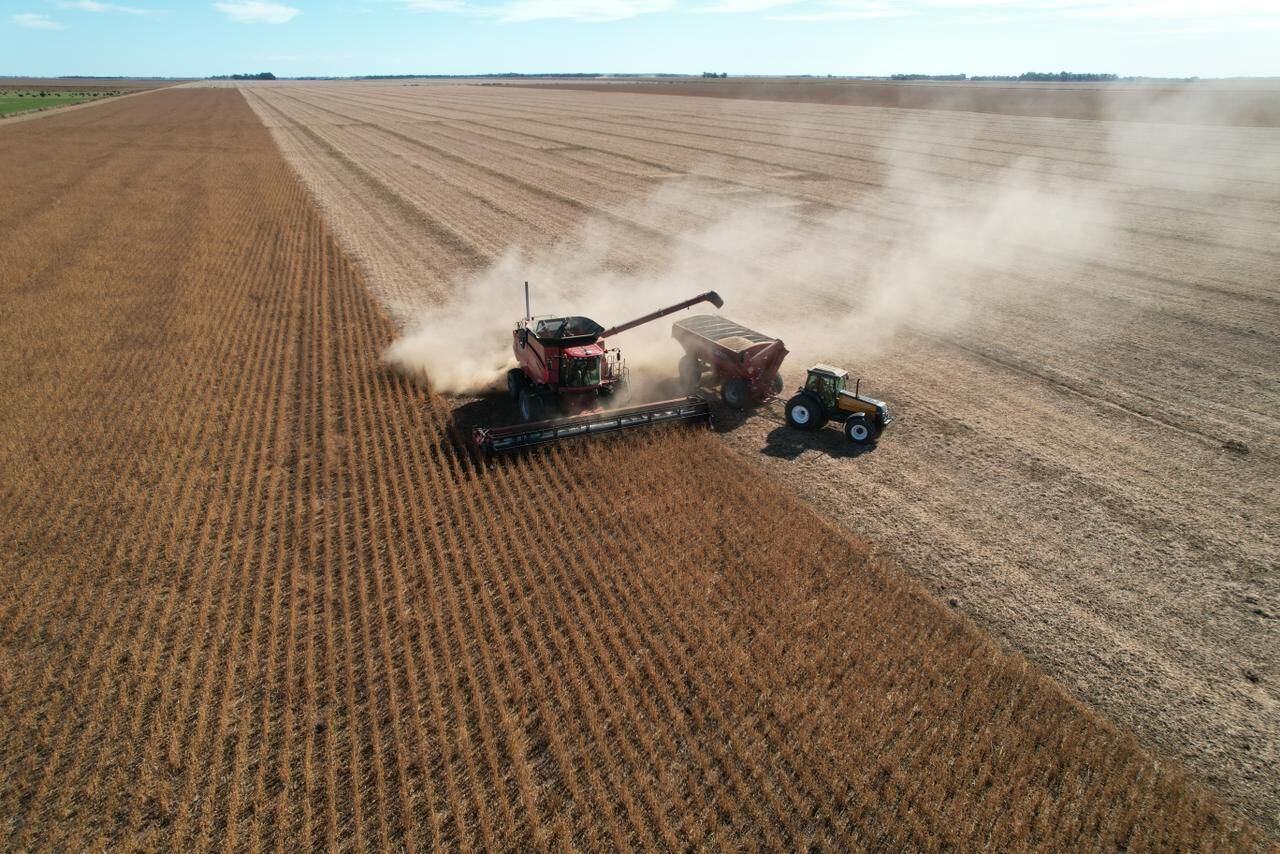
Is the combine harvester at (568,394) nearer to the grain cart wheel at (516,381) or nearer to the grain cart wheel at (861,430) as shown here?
the grain cart wheel at (516,381)

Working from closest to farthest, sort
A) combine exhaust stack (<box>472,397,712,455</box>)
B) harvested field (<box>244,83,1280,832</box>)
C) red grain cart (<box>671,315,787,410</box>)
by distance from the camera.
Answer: harvested field (<box>244,83,1280,832</box>) < combine exhaust stack (<box>472,397,712,455</box>) < red grain cart (<box>671,315,787,410</box>)

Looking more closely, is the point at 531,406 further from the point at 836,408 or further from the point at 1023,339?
the point at 1023,339

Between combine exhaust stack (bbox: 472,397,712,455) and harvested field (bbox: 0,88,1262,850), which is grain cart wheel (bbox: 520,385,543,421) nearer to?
combine exhaust stack (bbox: 472,397,712,455)

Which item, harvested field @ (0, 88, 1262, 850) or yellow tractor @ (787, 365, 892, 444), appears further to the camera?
yellow tractor @ (787, 365, 892, 444)

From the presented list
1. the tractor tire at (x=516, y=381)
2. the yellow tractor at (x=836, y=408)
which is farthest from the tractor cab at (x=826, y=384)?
the tractor tire at (x=516, y=381)

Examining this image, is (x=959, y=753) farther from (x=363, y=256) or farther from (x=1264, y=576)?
(x=363, y=256)

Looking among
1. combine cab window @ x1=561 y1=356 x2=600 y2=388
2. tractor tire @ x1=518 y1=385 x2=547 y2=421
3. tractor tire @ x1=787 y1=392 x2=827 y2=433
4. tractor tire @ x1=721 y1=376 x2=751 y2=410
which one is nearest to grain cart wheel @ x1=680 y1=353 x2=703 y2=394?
tractor tire @ x1=721 y1=376 x2=751 y2=410

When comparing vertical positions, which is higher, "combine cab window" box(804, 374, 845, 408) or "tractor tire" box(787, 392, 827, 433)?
"combine cab window" box(804, 374, 845, 408)
